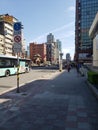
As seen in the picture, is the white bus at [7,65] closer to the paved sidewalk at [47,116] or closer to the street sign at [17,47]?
the street sign at [17,47]

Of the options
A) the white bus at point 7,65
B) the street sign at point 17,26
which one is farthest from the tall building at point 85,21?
the street sign at point 17,26

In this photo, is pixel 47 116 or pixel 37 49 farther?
pixel 37 49

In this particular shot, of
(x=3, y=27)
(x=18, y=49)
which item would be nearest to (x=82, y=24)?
(x=3, y=27)

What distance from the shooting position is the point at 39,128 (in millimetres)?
7344

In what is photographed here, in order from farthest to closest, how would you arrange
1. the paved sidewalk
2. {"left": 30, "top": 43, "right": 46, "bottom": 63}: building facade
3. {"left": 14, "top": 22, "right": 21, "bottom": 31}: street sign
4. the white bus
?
{"left": 30, "top": 43, "right": 46, "bottom": 63}: building facade, the white bus, {"left": 14, "top": 22, "right": 21, "bottom": 31}: street sign, the paved sidewalk

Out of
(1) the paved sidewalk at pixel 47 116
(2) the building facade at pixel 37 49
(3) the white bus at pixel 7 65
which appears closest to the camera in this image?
(1) the paved sidewalk at pixel 47 116

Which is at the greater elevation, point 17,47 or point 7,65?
point 17,47

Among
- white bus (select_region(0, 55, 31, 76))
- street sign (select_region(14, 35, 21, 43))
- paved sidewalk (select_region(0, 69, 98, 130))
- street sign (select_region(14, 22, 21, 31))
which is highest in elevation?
street sign (select_region(14, 22, 21, 31))

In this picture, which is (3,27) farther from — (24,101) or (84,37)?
(24,101)

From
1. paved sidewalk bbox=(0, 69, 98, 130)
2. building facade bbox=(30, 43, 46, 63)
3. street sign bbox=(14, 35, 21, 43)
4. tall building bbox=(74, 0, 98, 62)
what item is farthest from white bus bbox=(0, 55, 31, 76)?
building facade bbox=(30, 43, 46, 63)

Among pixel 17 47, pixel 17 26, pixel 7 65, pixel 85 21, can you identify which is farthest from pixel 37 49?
pixel 17 47

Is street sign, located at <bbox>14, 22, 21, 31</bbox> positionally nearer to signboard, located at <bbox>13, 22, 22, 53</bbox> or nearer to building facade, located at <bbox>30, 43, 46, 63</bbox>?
signboard, located at <bbox>13, 22, 22, 53</bbox>

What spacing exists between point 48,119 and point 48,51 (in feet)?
589

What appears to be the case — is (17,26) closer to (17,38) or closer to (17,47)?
(17,38)
